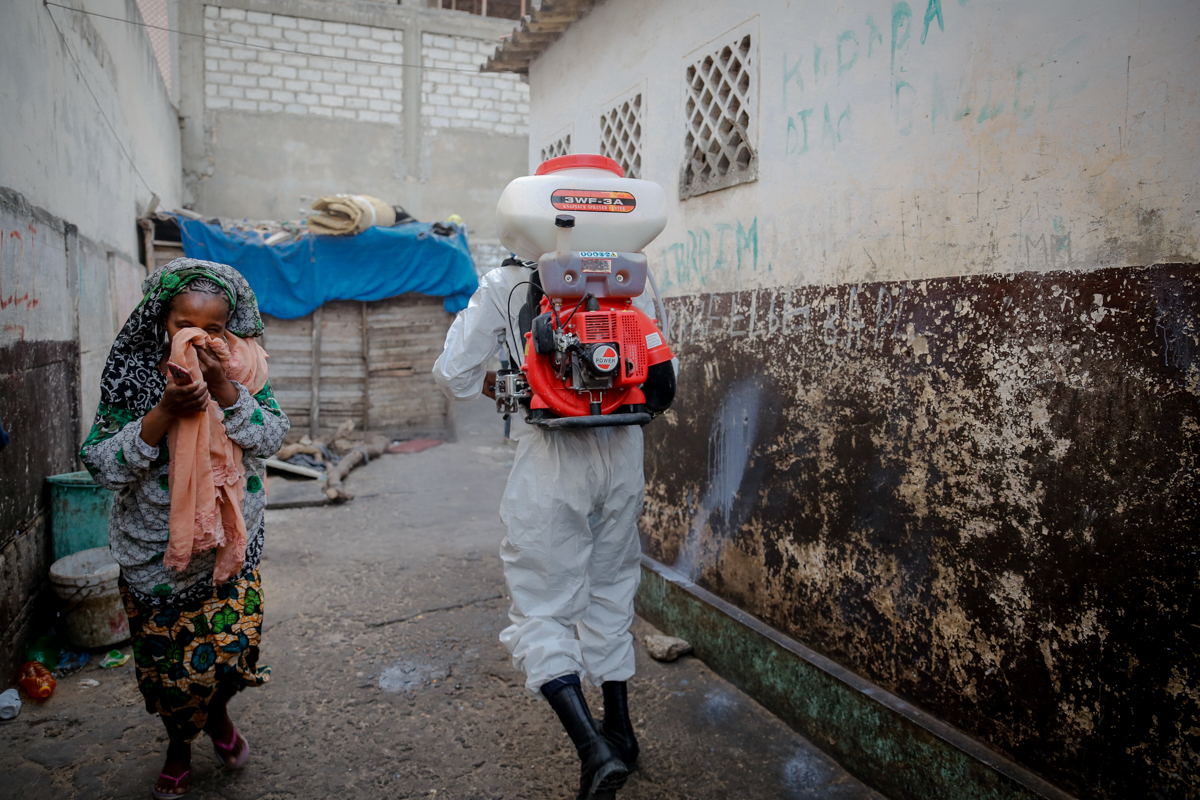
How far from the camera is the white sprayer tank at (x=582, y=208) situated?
7.36ft

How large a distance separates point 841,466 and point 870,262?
758 mm

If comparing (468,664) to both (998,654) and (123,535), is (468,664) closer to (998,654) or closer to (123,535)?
(123,535)

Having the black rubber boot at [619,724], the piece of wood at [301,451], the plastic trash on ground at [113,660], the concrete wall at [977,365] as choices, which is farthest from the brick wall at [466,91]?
the black rubber boot at [619,724]

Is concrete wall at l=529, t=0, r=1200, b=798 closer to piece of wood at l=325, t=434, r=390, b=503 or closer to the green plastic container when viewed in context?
the green plastic container

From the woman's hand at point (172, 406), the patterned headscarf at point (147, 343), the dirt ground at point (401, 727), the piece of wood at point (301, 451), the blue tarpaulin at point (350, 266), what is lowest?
the dirt ground at point (401, 727)

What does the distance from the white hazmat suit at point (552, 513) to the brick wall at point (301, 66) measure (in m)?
11.4

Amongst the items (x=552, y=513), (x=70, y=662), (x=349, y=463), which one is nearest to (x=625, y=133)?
(x=552, y=513)

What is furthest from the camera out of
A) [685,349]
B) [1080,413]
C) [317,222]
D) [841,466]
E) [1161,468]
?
[317,222]

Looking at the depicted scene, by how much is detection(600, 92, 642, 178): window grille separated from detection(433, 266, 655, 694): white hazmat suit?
204 centimetres

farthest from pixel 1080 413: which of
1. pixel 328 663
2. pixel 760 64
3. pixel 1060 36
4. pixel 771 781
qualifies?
pixel 328 663

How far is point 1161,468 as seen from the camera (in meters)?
1.76

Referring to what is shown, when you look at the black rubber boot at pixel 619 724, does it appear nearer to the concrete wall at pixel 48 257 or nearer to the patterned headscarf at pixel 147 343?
the patterned headscarf at pixel 147 343

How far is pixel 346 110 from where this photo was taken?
1228cm

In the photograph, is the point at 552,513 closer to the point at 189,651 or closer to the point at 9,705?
the point at 189,651
